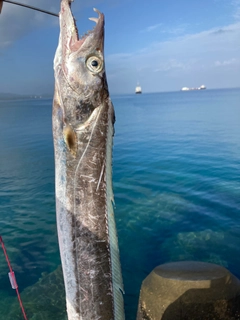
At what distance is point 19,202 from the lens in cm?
1591

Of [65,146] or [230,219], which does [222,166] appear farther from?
[65,146]

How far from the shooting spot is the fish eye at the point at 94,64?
3.16 meters

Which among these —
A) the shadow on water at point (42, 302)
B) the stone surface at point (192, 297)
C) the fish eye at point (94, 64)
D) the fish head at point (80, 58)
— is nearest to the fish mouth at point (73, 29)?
the fish head at point (80, 58)

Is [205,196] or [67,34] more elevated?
[67,34]

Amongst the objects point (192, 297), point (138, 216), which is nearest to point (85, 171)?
point (192, 297)

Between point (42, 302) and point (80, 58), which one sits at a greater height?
point (80, 58)

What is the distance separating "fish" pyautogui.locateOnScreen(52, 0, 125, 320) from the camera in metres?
3.13

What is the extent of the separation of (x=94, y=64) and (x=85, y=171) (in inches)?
45.5

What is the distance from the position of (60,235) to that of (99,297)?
821 mm

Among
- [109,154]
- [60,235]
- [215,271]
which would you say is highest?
[109,154]

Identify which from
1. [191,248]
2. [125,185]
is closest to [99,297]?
[191,248]

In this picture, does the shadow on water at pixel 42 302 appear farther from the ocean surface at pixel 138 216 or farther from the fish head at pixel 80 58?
the fish head at pixel 80 58

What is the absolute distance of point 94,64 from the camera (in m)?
3.18

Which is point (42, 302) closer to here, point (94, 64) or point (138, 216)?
point (138, 216)
